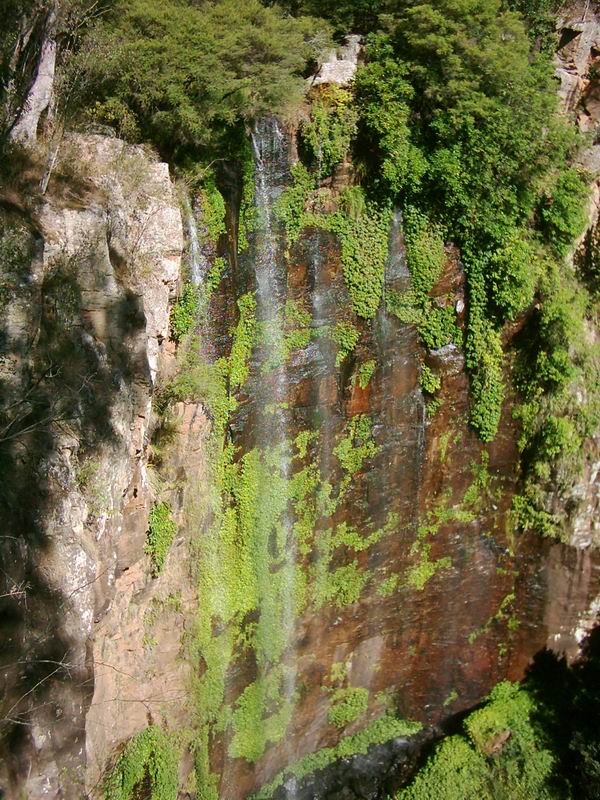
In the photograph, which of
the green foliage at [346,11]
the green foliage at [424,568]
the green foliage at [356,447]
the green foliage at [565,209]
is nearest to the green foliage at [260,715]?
the green foliage at [424,568]

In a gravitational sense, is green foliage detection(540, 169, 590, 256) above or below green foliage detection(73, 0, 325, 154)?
below

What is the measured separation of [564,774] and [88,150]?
1048 centimetres

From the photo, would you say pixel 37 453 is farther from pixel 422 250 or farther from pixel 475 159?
pixel 475 159

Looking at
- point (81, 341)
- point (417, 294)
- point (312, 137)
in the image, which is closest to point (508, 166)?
point (417, 294)

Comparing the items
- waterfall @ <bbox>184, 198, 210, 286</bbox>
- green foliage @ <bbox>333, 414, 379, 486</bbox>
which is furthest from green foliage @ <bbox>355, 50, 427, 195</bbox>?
green foliage @ <bbox>333, 414, 379, 486</bbox>

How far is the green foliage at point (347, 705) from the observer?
9.84m

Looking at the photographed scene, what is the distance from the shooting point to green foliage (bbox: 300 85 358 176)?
8.06 meters

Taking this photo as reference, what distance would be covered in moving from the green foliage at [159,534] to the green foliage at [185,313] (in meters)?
2.08

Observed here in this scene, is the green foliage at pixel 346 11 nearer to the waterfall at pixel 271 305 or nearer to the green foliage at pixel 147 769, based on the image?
the waterfall at pixel 271 305

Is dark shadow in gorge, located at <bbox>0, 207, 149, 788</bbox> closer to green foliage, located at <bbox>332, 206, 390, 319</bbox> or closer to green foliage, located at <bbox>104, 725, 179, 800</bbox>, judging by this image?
green foliage, located at <bbox>104, 725, 179, 800</bbox>

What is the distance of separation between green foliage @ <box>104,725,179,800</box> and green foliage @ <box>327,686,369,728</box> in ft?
9.05

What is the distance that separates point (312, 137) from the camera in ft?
26.3

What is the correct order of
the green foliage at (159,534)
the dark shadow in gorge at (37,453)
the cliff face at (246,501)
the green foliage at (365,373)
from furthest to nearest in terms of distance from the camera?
the green foliage at (365,373) → the green foliage at (159,534) → the cliff face at (246,501) → the dark shadow in gorge at (37,453)

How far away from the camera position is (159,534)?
7684mm
